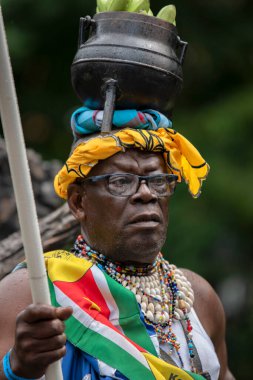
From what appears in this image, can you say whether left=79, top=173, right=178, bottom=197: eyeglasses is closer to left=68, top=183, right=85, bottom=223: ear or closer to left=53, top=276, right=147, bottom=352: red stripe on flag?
left=68, top=183, right=85, bottom=223: ear

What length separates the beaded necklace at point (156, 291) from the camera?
486cm

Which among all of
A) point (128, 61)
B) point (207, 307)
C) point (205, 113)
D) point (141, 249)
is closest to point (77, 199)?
point (141, 249)

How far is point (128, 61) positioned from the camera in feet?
15.9

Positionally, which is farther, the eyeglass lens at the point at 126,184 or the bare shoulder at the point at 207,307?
the bare shoulder at the point at 207,307

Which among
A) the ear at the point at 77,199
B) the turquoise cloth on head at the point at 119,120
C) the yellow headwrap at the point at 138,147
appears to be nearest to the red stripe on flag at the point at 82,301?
the ear at the point at 77,199

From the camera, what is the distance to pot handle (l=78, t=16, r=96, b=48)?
497 cm

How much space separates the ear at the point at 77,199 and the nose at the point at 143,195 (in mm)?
255

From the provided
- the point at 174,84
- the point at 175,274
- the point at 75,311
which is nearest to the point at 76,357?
the point at 75,311

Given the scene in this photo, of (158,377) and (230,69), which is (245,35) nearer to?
(230,69)

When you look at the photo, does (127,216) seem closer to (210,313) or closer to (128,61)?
(128,61)

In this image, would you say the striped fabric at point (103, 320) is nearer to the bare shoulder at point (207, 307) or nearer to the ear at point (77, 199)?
the ear at point (77, 199)

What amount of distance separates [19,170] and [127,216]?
4.37 feet

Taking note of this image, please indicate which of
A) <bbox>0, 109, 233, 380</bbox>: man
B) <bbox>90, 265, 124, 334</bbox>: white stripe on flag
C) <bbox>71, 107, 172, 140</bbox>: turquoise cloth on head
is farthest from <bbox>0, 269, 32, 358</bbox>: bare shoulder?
<bbox>71, 107, 172, 140</bbox>: turquoise cloth on head

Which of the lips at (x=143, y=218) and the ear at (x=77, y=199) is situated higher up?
the ear at (x=77, y=199)
